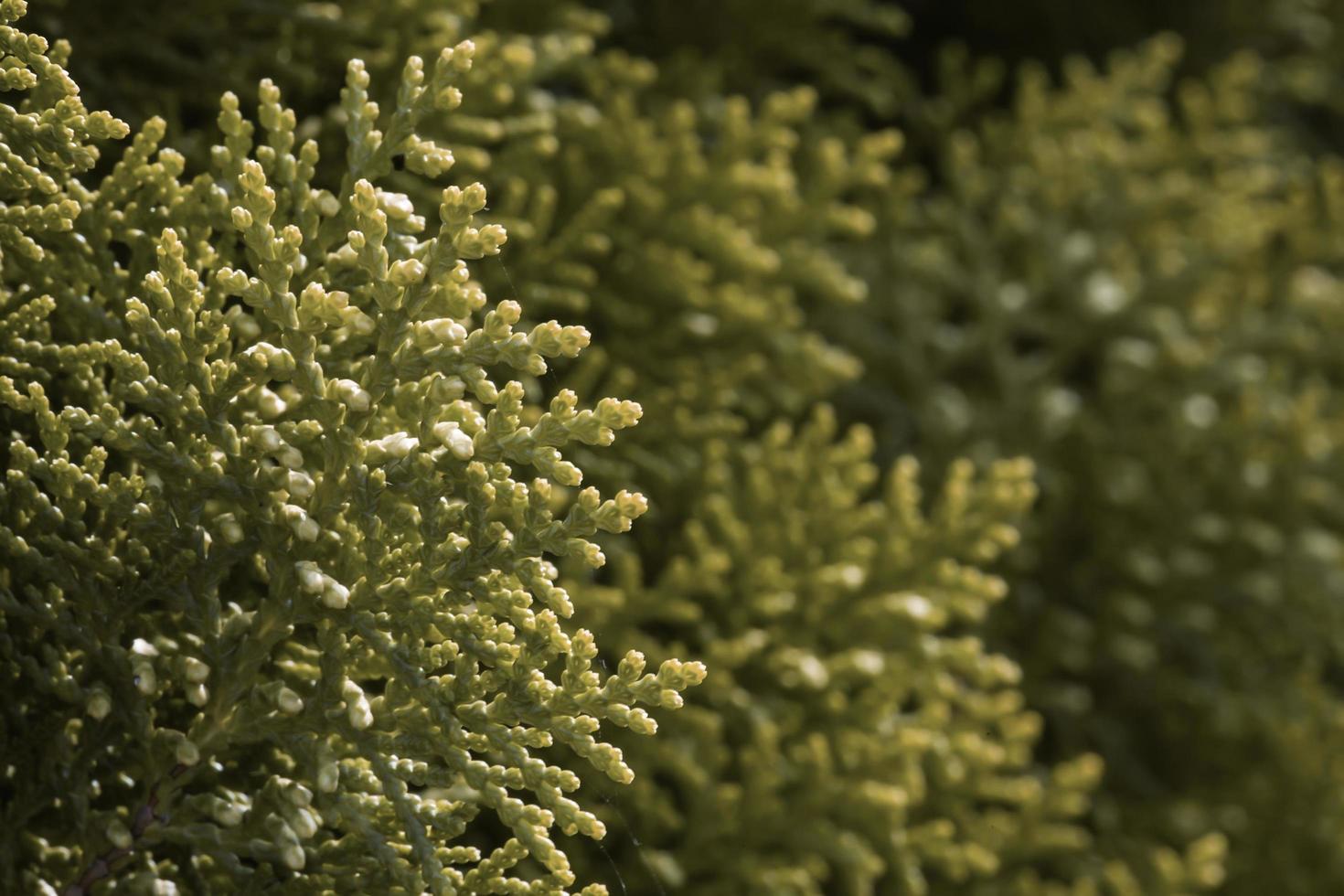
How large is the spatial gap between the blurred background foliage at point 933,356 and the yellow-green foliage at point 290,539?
49 centimetres

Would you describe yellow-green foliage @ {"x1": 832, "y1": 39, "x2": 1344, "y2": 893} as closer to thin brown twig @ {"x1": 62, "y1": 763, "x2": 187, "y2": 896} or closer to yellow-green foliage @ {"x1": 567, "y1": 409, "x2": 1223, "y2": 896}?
yellow-green foliage @ {"x1": 567, "y1": 409, "x2": 1223, "y2": 896}

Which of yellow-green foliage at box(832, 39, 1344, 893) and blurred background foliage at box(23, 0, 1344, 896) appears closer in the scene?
blurred background foliage at box(23, 0, 1344, 896)

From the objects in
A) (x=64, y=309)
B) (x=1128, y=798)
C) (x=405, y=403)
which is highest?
(x=64, y=309)

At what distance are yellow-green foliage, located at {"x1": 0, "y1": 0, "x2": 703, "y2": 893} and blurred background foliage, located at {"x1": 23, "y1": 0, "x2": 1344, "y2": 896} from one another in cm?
49

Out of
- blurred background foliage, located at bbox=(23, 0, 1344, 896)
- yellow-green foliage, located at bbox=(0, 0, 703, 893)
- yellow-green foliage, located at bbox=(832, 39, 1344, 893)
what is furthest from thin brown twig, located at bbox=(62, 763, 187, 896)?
yellow-green foliage, located at bbox=(832, 39, 1344, 893)

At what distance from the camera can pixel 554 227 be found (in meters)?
2.27

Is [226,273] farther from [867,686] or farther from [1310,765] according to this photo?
[1310,765]

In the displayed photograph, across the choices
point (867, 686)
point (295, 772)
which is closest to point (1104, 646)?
point (867, 686)

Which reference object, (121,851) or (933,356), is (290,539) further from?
(933,356)

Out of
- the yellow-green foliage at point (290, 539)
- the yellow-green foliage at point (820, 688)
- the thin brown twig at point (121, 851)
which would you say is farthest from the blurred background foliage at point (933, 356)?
the thin brown twig at point (121, 851)

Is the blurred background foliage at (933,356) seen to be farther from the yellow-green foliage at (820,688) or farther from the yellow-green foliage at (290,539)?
the yellow-green foliage at (290,539)

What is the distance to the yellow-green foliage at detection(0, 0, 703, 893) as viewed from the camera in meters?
1.24

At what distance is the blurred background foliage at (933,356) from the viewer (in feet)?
6.70

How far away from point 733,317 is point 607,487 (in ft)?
1.45
